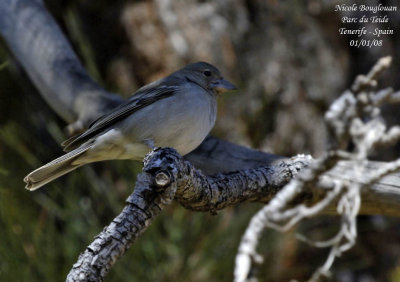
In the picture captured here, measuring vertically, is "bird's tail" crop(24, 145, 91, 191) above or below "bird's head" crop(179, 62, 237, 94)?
below

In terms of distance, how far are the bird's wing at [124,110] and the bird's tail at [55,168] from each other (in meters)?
0.07

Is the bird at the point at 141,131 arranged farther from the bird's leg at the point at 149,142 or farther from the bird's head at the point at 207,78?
the bird's head at the point at 207,78

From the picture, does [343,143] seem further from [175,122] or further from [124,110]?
[124,110]

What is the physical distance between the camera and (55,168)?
3344 millimetres

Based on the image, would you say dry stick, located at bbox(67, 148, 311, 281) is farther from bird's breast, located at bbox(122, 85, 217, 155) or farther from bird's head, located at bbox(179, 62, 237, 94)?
bird's head, located at bbox(179, 62, 237, 94)

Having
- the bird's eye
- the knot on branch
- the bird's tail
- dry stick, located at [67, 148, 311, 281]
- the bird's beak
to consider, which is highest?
the bird's eye

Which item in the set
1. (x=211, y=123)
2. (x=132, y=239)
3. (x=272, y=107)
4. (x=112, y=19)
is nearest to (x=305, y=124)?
(x=272, y=107)

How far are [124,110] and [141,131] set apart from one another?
0.70 feet

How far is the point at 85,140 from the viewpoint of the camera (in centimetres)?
348

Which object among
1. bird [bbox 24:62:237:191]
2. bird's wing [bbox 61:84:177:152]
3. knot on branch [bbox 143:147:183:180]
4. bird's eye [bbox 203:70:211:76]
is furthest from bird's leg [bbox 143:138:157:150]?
knot on branch [bbox 143:147:183:180]

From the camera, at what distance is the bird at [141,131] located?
10.8ft

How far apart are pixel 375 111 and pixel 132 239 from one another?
92cm

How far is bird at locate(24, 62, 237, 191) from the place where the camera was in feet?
10.8

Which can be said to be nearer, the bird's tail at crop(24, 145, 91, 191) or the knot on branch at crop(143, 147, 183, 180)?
the knot on branch at crop(143, 147, 183, 180)
